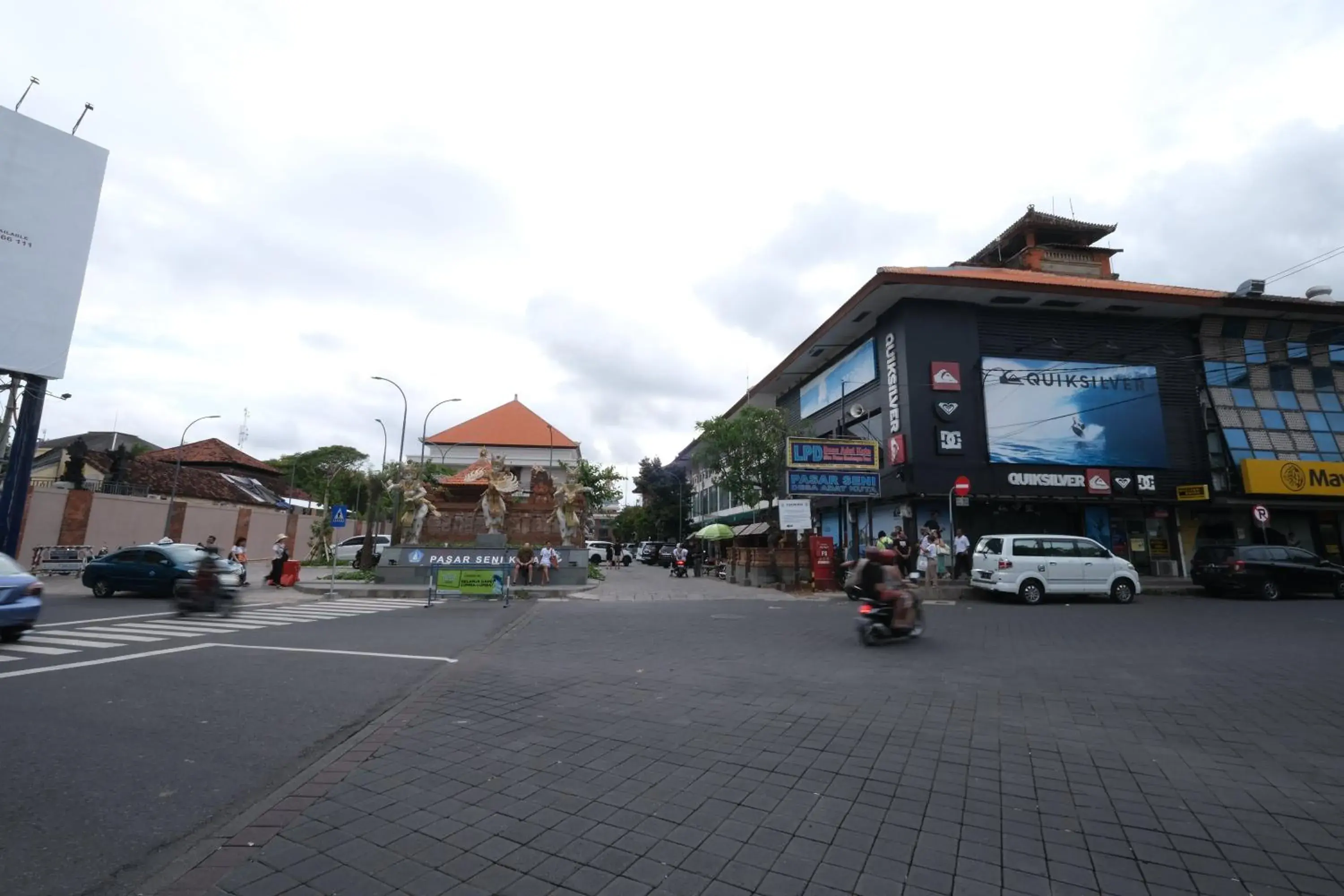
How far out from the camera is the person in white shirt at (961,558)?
2050 centimetres

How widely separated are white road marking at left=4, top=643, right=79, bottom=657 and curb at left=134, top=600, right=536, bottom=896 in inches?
266


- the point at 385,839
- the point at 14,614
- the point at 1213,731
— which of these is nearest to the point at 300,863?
the point at 385,839

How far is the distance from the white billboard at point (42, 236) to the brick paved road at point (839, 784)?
72.3 feet

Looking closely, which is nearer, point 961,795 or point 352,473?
point 961,795

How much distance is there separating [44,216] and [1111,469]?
39.2 metres

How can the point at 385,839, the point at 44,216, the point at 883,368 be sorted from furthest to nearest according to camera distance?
the point at 883,368
the point at 44,216
the point at 385,839

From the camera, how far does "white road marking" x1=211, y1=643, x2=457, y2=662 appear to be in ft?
29.2

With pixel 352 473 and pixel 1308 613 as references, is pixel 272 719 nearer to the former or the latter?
pixel 1308 613

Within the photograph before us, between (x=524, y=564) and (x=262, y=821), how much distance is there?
756 inches

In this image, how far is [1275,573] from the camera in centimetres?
1806

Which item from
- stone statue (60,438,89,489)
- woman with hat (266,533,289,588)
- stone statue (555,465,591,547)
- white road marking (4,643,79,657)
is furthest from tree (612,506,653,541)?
white road marking (4,643,79,657)

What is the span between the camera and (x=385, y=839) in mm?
3330

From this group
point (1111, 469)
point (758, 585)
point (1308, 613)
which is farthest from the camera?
point (1111, 469)

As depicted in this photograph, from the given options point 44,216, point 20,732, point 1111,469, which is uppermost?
point 44,216
